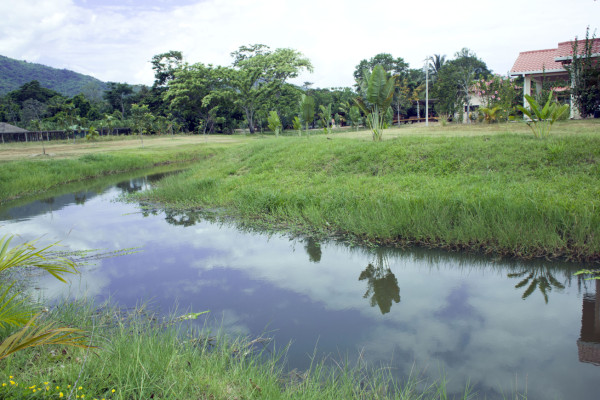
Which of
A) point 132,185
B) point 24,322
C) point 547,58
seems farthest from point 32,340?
point 547,58

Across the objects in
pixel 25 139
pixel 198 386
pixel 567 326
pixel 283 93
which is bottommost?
pixel 567 326

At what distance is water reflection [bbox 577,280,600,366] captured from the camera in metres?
3.98

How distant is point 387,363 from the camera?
12.7 ft

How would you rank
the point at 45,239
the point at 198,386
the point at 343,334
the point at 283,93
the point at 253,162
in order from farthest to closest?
the point at 283,93 < the point at 253,162 < the point at 45,239 < the point at 343,334 < the point at 198,386

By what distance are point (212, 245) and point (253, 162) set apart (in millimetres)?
7468

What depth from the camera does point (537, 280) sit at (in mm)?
5664

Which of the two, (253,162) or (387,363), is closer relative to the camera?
(387,363)

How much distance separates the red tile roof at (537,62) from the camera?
19211mm

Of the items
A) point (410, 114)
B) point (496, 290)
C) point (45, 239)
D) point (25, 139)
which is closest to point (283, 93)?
point (410, 114)

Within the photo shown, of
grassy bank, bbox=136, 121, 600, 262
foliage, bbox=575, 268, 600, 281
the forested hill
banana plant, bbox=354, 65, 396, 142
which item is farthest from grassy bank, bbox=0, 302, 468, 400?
the forested hill

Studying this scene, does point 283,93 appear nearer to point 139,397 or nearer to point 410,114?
point 410,114

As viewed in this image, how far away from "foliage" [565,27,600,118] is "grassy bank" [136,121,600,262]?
325 cm

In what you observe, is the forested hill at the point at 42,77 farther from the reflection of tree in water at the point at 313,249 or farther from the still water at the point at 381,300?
the reflection of tree in water at the point at 313,249

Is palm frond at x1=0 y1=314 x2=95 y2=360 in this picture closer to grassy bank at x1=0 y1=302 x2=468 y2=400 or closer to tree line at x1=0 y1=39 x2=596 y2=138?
grassy bank at x1=0 y1=302 x2=468 y2=400
